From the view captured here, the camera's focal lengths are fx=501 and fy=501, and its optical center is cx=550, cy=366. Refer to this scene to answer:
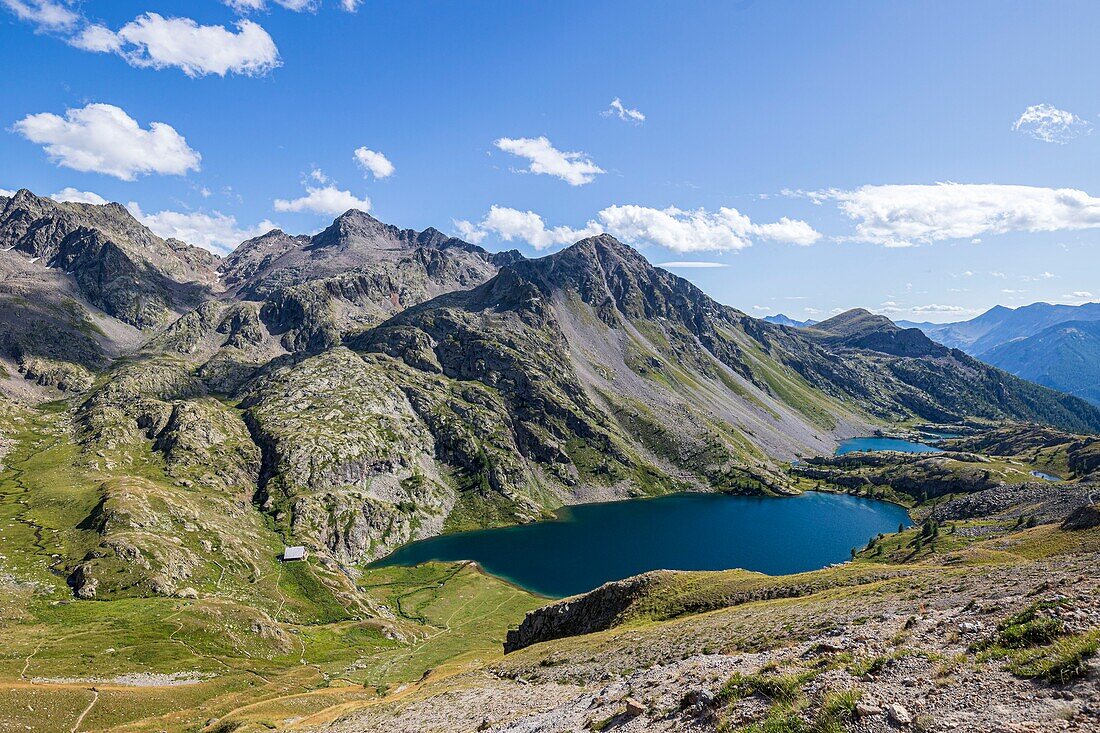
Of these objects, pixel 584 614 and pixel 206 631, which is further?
pixel 206 631

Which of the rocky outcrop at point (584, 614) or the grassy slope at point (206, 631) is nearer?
the grassy slope at point (206, 631)

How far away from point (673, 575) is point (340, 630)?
89.0 m

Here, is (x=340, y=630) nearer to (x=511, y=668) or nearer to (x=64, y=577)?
(x=64, y=577)

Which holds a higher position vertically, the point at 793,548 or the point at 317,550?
the point at 317,550

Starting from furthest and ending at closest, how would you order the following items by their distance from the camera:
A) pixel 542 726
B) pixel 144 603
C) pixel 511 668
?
1. pixel 144 603
2. pixel 511 668
3. pixel 542 726

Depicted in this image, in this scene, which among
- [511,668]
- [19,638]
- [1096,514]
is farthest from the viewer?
[19,638]

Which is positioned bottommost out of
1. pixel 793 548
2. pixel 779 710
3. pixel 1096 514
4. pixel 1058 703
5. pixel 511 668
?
pixel 793 548

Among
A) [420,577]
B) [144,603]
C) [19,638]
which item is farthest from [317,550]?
[19,638]

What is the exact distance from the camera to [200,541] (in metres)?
143

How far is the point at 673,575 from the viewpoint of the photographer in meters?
69.5

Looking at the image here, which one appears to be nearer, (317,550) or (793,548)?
(317,550)

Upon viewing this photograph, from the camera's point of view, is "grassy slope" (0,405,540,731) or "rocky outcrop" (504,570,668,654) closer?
"grassy slope" (0,405,540,731)

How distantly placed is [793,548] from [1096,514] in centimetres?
13670

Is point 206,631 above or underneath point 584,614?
underneath
